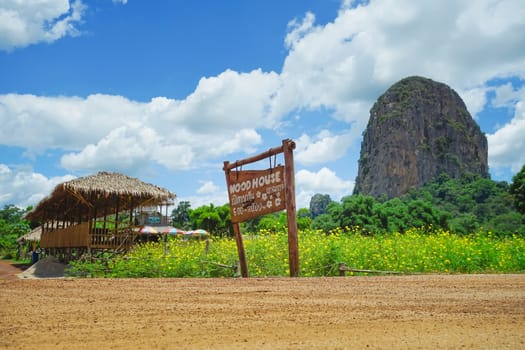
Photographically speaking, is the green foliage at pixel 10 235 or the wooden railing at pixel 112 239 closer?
the wooden railing at pixel 112 239

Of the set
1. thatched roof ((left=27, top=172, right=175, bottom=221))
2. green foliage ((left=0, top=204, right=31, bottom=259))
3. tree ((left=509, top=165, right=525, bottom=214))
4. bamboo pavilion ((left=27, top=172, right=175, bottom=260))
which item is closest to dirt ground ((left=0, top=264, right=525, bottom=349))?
thatched roof ((left=27, top=172, right=175, bottom=221))

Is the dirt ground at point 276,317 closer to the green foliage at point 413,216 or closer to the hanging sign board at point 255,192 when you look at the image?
the hanging sign board at point 255,192

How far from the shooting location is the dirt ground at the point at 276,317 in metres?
3.21

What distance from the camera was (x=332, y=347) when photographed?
9.96 ft

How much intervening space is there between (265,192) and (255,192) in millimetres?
306

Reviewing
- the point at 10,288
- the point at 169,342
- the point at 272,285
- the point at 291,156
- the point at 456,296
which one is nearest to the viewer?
the point at 169,342

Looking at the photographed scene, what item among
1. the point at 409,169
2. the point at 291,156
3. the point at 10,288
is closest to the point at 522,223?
the point at 291,156

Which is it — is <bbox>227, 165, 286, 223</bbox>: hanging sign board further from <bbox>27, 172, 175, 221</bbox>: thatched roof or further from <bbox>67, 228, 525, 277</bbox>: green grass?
<bbox>27, 172, 175, 221</bbox>: thatched roof

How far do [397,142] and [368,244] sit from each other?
9281cm

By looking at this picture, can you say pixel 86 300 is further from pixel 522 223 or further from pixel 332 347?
pixel 522 223

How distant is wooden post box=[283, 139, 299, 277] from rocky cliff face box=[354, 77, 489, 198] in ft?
279

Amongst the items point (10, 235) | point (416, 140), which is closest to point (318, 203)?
point (416, 140)

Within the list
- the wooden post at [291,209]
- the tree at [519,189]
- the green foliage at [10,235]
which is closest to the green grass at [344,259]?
the wooden post at [291,209]

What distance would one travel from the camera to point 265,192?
8758 millimetres
